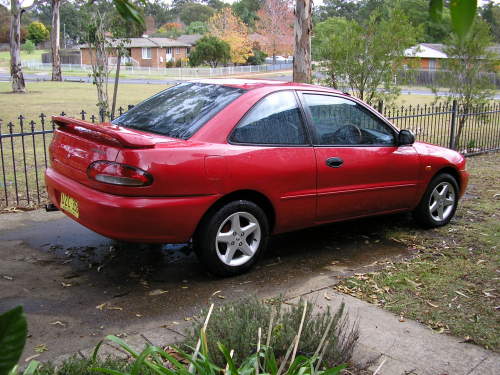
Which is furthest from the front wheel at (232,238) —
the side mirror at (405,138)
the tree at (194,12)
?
the tree at (194,12)

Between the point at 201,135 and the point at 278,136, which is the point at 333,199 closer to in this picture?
the point at 278,136

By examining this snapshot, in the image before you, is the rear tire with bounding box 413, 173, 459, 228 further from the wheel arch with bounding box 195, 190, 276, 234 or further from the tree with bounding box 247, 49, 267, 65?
the tree with bounding box 247, 49, 267, 65

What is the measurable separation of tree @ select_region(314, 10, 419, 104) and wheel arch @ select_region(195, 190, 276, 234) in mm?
7038

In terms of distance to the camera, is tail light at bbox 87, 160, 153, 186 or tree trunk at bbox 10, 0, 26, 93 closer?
tail light at bbox 87, 160, 153, 186

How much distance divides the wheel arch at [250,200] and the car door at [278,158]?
0.06 meters

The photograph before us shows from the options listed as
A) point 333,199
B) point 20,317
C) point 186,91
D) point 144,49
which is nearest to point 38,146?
point 186,91

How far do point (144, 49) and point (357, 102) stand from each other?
73454 mm

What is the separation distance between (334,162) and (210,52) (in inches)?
2067

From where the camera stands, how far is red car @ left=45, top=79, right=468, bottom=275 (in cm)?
462

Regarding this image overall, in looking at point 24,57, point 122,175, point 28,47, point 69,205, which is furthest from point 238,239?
point 28,47

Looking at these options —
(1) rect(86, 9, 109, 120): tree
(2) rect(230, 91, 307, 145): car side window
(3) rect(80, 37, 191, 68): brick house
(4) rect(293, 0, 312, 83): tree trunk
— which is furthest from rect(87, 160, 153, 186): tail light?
(3) rect(80, 37, 191, 68): brick house

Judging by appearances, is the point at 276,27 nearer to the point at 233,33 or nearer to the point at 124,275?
the point at 233,33

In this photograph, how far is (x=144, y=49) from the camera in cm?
7631

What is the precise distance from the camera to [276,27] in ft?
224
